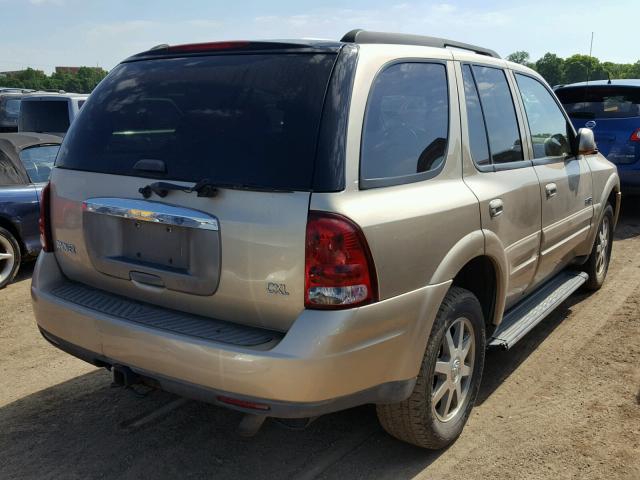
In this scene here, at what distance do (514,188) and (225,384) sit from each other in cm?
204

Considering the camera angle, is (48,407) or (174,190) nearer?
(174,190)

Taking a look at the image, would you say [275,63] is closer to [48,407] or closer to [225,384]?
[225,384]

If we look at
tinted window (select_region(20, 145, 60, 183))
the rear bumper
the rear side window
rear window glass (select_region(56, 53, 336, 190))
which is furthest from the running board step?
tinted window (select_region(20, 145, 60, 183))

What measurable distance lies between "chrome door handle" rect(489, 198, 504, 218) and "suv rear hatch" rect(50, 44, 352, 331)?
1171 mm

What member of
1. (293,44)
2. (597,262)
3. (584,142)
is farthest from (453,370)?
(597,262)

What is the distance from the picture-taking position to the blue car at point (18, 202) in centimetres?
595

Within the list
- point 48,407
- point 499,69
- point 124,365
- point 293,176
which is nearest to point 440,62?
point 499,69

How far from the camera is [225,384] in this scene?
7.83 ft

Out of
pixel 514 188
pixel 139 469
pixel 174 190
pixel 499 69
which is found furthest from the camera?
pixel 499 69

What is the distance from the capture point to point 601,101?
8.48 m

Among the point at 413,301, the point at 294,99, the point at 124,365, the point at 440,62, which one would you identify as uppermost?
the point at 440,62

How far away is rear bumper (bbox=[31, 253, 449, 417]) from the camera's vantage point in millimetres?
2309

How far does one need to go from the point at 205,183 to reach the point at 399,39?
1.22 meters

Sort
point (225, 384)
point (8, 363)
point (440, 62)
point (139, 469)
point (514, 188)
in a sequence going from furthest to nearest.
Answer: point (8, 363)
point (514, 188)
point (440, 62)
point (139, 469)
point (225, 384)
